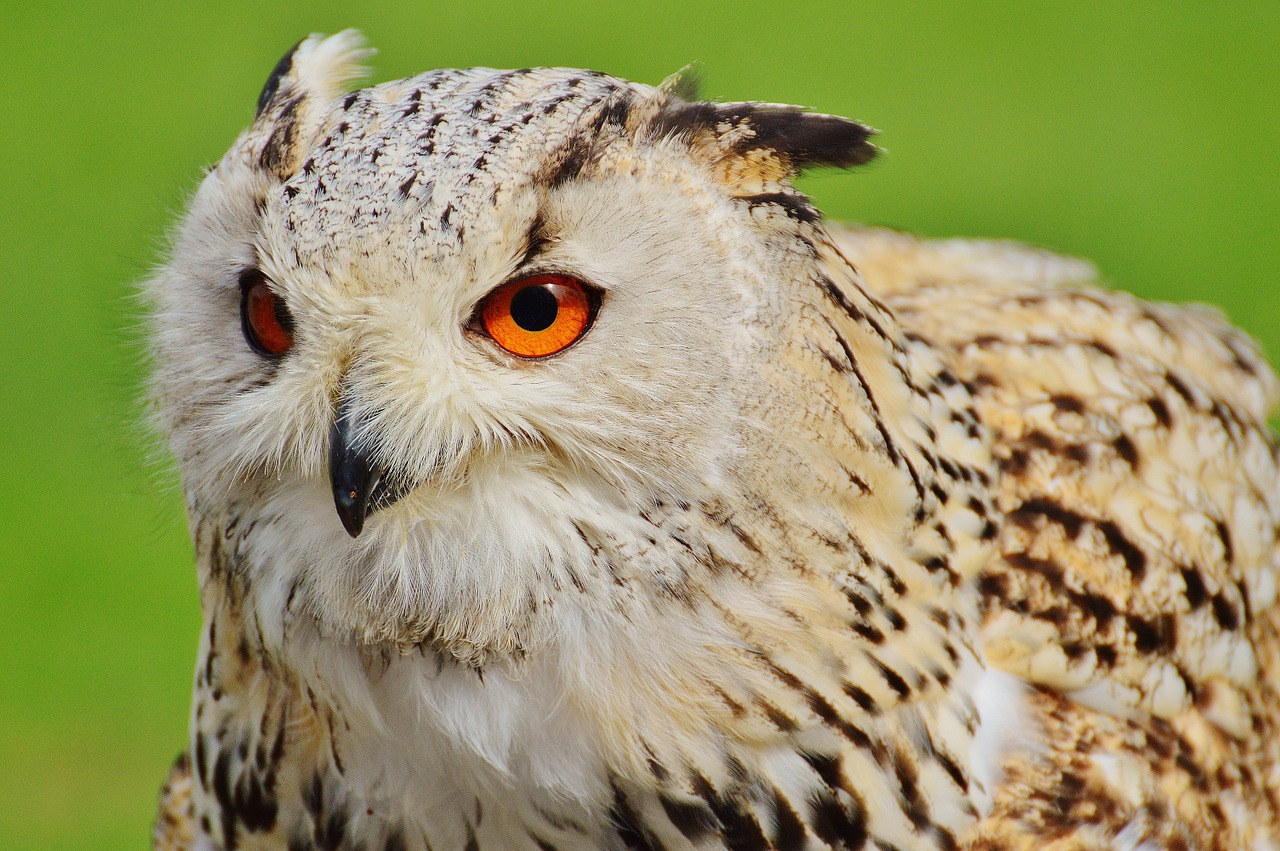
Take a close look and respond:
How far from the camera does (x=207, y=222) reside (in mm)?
1560

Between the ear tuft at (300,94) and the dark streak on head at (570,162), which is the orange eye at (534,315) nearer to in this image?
the dark streak on head at (570,162)

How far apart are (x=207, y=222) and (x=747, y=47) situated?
514 cm

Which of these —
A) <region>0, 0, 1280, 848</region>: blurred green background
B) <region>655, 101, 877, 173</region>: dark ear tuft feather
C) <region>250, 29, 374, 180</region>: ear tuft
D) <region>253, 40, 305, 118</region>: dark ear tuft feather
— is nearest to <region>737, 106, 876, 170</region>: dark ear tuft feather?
<region>655, 101, 877, 173</region>: dark ear tuft feather

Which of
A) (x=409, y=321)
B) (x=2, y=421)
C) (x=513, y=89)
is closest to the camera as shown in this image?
(x=409, y=321)

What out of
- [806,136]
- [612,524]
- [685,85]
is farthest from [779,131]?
[612,524]

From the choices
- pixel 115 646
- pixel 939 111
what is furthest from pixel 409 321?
pixel 939 111

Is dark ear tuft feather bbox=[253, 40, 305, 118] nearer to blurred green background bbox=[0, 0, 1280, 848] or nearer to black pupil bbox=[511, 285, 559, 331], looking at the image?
black pupil bbox=[511, 285, 559, 331]

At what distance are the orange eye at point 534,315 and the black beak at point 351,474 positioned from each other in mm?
169

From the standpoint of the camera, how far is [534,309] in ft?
4.66

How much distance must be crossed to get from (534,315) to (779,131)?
386mm

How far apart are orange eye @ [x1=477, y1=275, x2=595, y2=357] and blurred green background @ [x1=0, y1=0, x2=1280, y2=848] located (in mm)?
3163

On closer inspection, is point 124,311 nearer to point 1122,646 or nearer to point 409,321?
point 409,321

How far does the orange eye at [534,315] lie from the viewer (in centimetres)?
141

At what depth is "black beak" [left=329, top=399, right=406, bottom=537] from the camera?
1407mm
